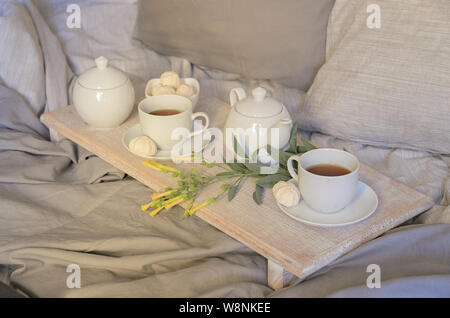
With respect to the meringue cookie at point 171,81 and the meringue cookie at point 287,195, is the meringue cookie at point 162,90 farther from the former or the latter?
the meringue cookie at point 287,195

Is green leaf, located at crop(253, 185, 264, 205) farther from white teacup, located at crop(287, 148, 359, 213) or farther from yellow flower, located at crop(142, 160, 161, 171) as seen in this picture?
yellow flower, located at crop(142, 160, 161, 171)

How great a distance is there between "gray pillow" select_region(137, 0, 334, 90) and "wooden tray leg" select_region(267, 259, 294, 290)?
75 cm

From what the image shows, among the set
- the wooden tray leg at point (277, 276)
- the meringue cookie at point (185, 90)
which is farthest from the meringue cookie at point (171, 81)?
the wooden tray leg at point (277, 276)

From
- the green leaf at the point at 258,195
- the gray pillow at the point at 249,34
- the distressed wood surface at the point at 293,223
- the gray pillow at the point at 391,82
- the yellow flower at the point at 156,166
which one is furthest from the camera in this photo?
the gray pillow at the point at 249,34

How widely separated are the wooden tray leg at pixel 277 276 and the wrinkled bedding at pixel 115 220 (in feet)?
0.06

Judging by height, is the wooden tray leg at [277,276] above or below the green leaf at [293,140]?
below

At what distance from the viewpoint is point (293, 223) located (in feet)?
3.16

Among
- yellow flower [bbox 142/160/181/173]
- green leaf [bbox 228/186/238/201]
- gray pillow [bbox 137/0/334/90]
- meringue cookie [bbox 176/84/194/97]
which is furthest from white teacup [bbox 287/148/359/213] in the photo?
gray pillow [bbox 137/0/334/90]

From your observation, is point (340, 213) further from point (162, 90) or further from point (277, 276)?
point (162, 90)

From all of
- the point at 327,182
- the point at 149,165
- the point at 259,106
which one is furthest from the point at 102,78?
the point at 327,182

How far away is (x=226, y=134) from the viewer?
1163 millimetres

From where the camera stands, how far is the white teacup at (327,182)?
0.93 metres

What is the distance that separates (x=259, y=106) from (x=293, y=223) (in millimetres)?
272

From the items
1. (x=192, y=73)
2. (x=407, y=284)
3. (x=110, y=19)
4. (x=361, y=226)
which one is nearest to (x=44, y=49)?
(x=110, y=19)
